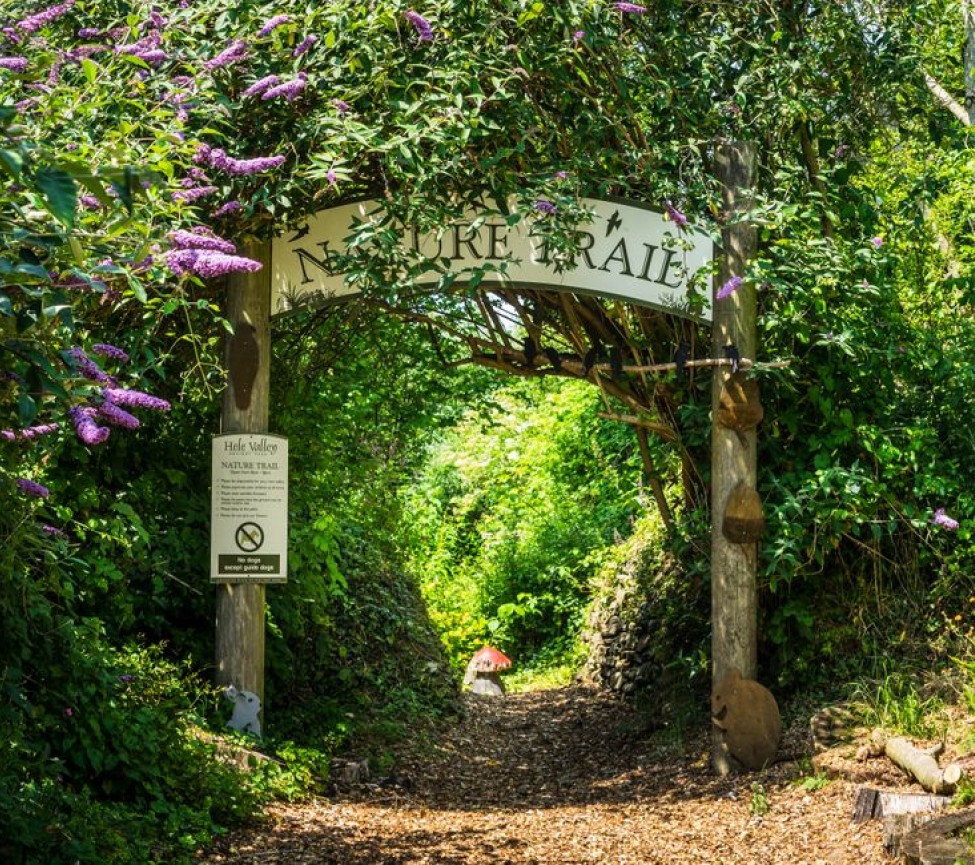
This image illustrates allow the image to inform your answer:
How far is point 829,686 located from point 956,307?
99.8 inches

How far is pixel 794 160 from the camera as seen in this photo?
7238 mm

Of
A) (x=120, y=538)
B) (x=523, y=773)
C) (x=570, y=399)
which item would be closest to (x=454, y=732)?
(x=523, y=773)

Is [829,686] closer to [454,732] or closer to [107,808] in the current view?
[454,732]

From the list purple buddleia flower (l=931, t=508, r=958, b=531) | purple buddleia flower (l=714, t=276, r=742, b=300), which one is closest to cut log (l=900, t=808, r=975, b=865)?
purple buddleia flower (l=931, t=508, r=958, b=531)

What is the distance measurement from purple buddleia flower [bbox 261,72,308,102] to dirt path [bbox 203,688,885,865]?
3271mm

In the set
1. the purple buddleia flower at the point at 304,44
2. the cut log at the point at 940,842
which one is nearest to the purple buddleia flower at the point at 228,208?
the purple buddleia flower at the point at 304,44

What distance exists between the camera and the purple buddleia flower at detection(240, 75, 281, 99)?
5.78 metres

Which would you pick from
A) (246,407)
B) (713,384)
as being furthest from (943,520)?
(246,407)

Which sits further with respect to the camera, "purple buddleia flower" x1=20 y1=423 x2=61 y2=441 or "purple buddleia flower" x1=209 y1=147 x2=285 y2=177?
"purple buddleia flower" x1=209 y1=147 x2=285 y2=177

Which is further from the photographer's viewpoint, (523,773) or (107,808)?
(523,773)

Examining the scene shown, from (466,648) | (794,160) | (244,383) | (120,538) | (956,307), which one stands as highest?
(794,160)

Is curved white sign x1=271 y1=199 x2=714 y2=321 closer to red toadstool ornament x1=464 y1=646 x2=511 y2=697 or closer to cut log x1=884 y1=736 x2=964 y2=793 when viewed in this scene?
cut log x1=884 y1=736 x2=964 y2=793

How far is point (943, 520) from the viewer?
663 centimetres

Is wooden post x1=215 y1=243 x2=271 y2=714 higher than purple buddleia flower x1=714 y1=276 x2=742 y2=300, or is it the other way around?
purple buddleia flower x1=714 y1=276 x2=742 y2=300
